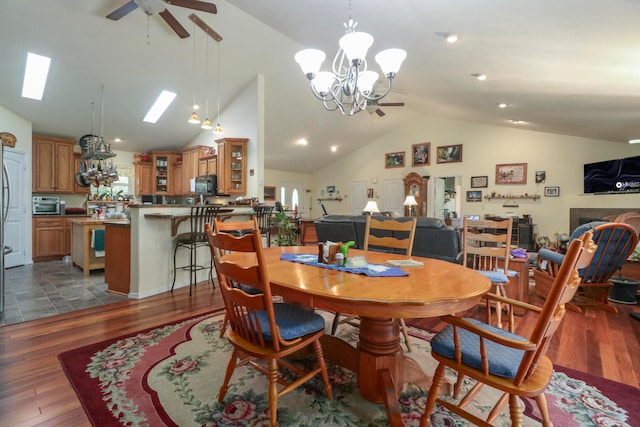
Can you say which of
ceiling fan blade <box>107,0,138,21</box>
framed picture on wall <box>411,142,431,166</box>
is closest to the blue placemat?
ceiling fan blade <box>107,0,138,21</box>

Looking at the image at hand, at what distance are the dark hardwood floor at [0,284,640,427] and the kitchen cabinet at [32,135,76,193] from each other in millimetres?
4259

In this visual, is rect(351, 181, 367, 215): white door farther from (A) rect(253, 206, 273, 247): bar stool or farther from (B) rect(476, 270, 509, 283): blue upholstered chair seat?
(B) rect(476, 270, 509, 283): blue upholstered chair seat

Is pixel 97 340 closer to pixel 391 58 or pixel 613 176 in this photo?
pixel 391 58

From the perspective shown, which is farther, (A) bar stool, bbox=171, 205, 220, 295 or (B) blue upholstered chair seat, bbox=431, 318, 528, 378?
(A) bar stool, bbox=171, 205, 220, 295

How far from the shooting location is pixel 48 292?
3600 millimetres

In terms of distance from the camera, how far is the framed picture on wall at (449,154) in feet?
27.8

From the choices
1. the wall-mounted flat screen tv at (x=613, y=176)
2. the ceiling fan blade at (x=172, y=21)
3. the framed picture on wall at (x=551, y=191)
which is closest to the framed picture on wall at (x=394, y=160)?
the framed picture on wall at (x=551, y=191)

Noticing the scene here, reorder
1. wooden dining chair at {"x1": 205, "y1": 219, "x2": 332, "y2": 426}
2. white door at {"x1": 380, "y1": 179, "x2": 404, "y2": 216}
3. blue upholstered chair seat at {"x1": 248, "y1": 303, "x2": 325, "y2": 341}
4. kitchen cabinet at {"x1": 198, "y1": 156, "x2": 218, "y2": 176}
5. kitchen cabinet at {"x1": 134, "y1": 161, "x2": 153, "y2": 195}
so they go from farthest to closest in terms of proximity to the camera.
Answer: white door at {"x1": 380, "y1": 179, "x2": 404, "y2": 216}
kitchen cabinet at {"x1": 134, "y1": 161, "x2": 153, "y2": 195}
kitchen cabinet at {"x1": 198, "y1": 156, "x2": 218, "y2": 176}
blue upholstered chair seat at {"x1": 248, "y1": 303, "x2": 325, "y2": 341}
wooden dining chair at {"x1": 205, "y1": 219, "x2": 332, "y2": 426}

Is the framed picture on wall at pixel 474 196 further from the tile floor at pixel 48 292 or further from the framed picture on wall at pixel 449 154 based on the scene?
the tile floor at pixel 48 292

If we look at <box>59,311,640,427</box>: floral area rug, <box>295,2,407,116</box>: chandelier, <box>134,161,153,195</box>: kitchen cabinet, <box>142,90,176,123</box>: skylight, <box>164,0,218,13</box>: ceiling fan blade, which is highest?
<box>164,0,218,13</box>: ceiling fan blade

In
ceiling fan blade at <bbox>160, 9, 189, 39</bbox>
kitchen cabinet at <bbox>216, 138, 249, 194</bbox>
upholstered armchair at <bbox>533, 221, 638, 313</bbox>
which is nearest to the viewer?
Result: upholstered armchair at <bbox>533, 221, 638, 313</bbox>

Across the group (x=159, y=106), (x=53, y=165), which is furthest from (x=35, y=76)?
(x=53, y=165)

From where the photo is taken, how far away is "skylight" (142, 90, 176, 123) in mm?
5679

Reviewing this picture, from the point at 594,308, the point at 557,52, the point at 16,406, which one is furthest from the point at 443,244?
the point at 16,406
